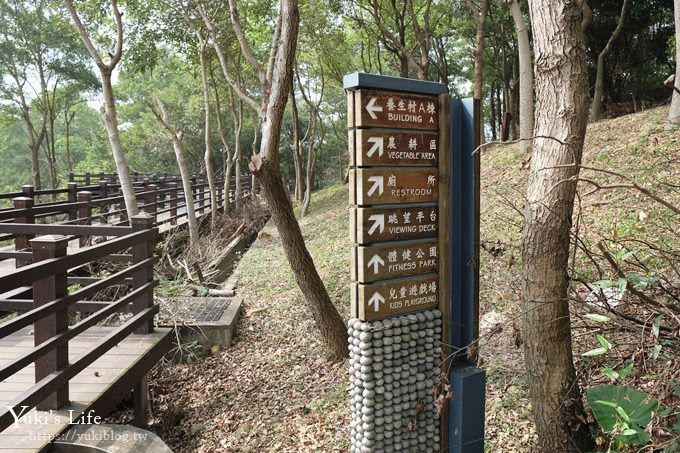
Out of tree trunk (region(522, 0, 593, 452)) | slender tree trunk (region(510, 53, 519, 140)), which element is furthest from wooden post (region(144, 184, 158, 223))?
slender tree trunk (region(510, 53, 519, 140))

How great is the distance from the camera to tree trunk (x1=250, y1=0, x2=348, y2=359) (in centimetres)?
542

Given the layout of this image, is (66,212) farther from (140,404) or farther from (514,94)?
(514,94)

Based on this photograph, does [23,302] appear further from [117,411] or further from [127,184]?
[127,184]

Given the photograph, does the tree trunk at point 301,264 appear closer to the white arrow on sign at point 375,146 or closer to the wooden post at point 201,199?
the white arrow on sign at point 375,146

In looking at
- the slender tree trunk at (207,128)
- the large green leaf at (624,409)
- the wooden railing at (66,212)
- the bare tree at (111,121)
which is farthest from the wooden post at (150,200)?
the large green leaf at (624,409)

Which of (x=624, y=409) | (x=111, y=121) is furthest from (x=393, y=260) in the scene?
(x=111, y=121)

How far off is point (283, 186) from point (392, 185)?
277 cm

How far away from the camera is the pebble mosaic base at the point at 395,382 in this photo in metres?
2.93

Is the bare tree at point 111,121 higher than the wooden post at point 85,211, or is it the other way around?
the bare tree at point 111,121

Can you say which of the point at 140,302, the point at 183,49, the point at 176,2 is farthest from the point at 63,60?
the point at 140,302

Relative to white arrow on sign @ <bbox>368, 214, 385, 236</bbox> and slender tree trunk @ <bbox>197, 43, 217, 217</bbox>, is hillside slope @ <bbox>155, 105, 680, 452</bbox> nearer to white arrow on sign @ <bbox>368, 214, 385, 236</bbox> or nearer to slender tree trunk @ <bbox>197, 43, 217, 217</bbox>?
white arrow on sign @ <bbox>368, 214, 385, 236</bbox>

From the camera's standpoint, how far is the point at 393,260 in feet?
9.82

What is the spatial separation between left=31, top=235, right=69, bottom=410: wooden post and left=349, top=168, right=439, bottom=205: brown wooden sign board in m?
2.13

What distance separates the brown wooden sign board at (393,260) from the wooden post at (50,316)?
2.10 meters
